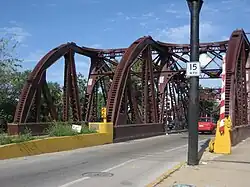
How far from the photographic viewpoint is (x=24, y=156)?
49.5 feet

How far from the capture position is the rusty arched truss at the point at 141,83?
999 inches

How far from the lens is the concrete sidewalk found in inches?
363

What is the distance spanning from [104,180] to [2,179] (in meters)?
2.56

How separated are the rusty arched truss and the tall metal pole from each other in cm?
883

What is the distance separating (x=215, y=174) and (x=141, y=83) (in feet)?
82.3

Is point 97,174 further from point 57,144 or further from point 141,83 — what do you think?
point 141,83

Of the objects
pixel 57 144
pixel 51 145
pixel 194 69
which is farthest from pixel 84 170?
pixel 57 144

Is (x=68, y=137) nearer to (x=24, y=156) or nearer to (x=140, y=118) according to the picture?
(x=24, y=156)

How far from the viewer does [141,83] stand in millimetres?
35344

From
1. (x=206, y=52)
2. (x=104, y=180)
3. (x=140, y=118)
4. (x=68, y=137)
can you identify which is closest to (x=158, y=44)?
(x=206, y=52)

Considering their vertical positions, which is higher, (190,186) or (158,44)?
(158,44)

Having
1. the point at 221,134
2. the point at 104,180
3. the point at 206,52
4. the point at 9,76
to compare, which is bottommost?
the point at 104,180

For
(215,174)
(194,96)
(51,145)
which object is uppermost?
(194,96)

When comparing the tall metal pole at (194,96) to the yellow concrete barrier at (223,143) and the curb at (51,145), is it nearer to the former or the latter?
the yellow concrete barrier at (223,143)
